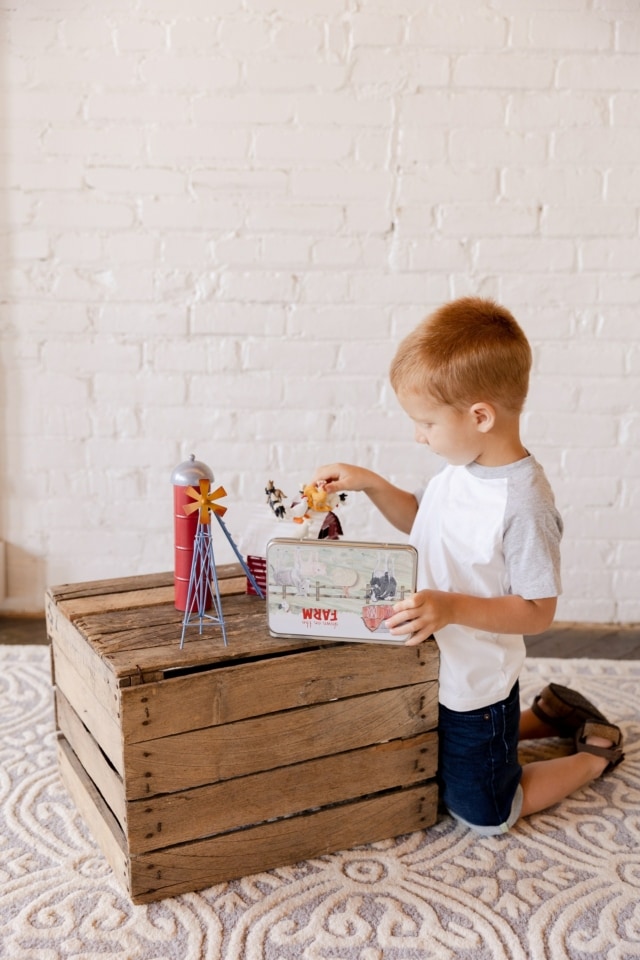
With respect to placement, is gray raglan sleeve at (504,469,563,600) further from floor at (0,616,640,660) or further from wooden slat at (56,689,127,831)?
floor at (0,616,640,660)

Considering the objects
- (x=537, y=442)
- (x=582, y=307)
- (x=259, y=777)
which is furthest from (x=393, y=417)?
(x=259, y=777)

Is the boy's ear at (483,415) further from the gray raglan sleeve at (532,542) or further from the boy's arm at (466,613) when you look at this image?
the boy's arm at (466,613)

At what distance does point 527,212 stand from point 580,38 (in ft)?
1.29

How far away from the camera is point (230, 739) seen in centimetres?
126

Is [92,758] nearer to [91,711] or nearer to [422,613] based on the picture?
[91,711]

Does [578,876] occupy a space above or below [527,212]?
below

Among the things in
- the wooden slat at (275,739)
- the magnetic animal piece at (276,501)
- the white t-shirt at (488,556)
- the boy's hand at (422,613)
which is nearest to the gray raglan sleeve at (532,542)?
the white t-shirt at (488,556)

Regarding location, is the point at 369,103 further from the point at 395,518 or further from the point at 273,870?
the point at 273,870

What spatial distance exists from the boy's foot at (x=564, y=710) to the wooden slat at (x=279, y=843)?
38 cm

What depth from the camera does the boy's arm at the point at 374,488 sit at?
1521 mm

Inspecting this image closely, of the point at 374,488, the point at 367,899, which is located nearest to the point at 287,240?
the point at 374,488

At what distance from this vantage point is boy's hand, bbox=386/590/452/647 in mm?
1256

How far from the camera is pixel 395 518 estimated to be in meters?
1.62

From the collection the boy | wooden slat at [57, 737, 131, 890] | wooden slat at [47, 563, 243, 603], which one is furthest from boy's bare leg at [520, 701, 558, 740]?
wooden slat at [57, 737, 131, 890]
